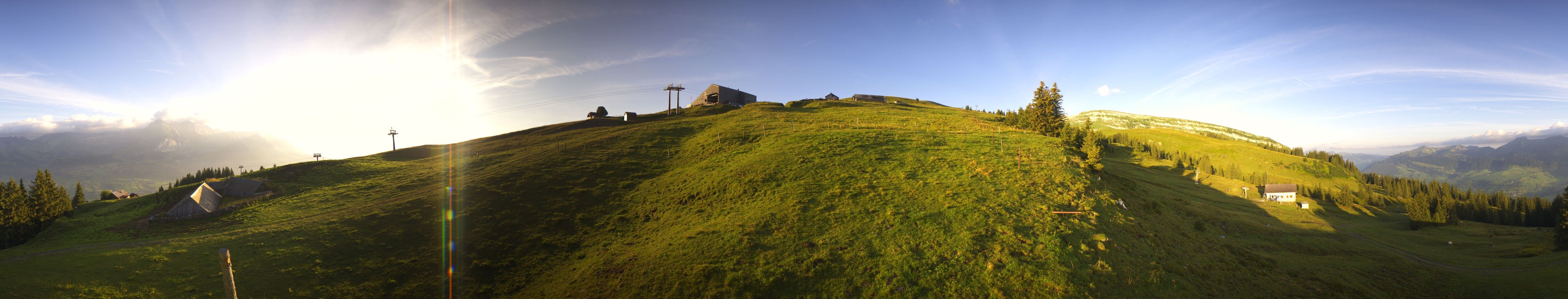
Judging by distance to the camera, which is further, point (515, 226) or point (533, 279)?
point (515, 226)

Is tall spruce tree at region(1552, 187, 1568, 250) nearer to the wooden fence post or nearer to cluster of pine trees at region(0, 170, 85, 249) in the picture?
→ the wooden fence post

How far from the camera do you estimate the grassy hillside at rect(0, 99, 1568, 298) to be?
61.2 feet

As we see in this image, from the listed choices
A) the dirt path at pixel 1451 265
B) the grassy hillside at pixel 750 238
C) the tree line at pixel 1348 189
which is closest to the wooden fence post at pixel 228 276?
the grassy hillside at pixel 750 238

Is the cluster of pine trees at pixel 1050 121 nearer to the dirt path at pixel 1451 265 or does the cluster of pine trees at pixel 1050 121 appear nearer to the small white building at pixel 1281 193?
the dirt path at pixel 1451 265

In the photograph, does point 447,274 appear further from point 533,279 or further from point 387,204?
point 387,204

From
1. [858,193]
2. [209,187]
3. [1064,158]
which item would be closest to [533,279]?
[858,193]

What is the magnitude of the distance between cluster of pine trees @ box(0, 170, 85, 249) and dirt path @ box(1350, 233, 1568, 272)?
94964 millimetres

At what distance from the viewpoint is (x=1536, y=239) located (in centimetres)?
4581

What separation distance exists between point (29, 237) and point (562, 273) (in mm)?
42577

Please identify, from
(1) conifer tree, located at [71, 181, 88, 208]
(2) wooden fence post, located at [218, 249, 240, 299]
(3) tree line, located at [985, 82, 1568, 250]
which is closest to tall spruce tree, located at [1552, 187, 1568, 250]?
(3) tree line, located at [985, 82, 1568, 250]

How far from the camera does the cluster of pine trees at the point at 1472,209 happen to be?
62062 mm

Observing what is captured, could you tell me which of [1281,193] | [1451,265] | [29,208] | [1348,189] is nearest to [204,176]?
[29,208]

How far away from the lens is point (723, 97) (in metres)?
88.6

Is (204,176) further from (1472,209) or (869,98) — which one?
(1472,209)
